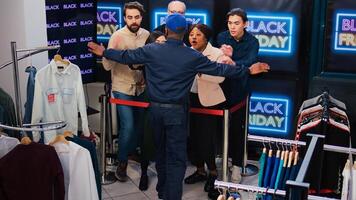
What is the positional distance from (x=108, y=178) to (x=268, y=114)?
6.36 feet

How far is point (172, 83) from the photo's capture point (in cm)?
468

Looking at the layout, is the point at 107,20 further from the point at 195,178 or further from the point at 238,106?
the point at 195,178

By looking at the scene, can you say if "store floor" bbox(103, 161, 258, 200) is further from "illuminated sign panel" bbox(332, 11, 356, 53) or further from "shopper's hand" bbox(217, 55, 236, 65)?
"illuminated sign panel" bbox(332, 11, 356, 53)

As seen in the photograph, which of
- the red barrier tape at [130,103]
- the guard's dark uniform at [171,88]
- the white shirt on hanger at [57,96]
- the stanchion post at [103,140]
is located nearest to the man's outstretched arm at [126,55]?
the guard's dark uniform at [171,88]

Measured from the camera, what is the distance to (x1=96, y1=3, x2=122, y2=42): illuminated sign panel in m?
6.69

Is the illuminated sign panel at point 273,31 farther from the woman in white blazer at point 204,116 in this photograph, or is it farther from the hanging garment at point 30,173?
the hanging garment at point 30,173

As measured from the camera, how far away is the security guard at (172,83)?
4629 mm

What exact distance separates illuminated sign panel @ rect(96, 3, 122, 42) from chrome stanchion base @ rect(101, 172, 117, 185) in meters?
1.81

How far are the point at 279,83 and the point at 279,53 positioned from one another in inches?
13.3

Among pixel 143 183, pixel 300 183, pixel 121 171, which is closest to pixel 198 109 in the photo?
pixel 143 183

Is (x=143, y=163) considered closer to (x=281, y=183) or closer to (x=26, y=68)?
(x=26, y=68)

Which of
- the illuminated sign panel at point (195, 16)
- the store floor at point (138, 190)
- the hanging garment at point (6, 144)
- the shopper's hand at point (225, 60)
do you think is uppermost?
the illuminated sign panel at point (195, 16)

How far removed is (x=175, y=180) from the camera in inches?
192

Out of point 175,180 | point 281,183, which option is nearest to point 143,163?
point 175,180
